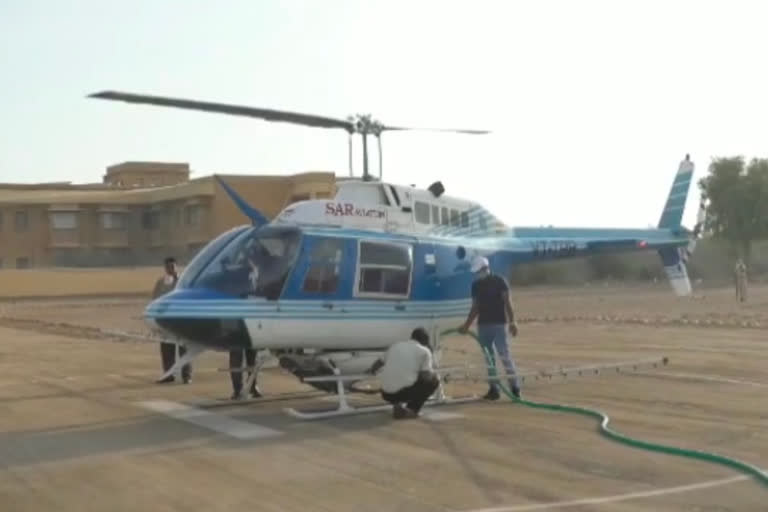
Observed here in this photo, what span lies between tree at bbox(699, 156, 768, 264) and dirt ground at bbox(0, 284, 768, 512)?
6841 cm

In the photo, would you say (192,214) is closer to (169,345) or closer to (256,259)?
(169,345)

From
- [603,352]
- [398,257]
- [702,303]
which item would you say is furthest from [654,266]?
[398,257]

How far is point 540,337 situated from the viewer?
87.1ft

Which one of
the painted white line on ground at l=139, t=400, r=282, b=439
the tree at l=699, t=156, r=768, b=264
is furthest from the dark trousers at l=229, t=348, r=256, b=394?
the tree at l=699, t=156, r=768, b=264

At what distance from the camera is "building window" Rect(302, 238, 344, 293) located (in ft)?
44.7

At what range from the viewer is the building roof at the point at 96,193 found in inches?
2840

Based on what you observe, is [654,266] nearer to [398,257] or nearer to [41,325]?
[41,325]

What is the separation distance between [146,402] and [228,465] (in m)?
5.41

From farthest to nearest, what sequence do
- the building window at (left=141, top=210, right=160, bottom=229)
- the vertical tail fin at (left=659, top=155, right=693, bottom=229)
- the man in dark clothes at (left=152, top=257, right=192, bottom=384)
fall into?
1. the building window at (left=141, top=210, right=160, bottom=229)
2. the vertical tail fin at (left=659, top=155, right=693, bottom=229)
3. the man in dark clothes at (left=152, top=257, right=192, bottom=384)

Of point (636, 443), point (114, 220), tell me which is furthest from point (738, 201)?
point (636, 443)

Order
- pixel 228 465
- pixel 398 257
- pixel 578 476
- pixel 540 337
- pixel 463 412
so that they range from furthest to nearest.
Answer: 1. pixel 540 337
2. pixel 398 257
3. pixel 463 412
4. pixel 228 465
5. pixel 578 476

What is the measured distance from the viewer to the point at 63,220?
7838cm

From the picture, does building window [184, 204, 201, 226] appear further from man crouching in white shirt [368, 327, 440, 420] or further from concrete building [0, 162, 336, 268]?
man crouching in white shirt [368, 327, 440, 420]

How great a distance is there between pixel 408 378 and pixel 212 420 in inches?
94.4
